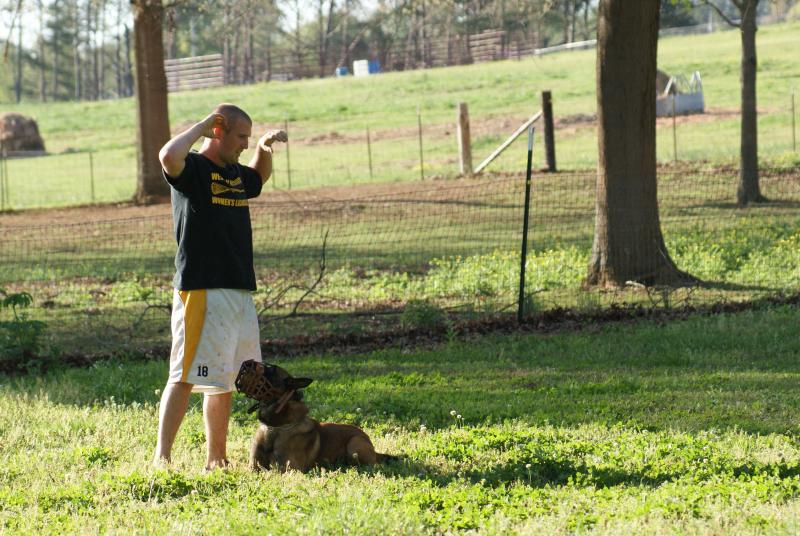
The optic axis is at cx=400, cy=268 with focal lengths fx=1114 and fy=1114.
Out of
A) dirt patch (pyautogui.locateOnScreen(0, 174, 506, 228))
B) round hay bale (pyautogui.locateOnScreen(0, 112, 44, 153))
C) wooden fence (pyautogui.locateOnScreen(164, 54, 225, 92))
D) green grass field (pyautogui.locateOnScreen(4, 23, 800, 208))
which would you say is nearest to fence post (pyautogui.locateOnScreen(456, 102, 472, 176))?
green grass field (pyautogui.locateOnScreen(4, 23, 800, 208))

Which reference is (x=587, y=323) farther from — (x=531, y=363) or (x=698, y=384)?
(x=698, y=384)

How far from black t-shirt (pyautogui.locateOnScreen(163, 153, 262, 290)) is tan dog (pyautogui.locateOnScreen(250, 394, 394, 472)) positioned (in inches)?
29.4

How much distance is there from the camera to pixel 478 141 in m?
33.0

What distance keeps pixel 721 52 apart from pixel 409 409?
49.4 m

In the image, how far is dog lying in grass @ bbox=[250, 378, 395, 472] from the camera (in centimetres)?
580

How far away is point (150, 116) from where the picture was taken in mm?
23938

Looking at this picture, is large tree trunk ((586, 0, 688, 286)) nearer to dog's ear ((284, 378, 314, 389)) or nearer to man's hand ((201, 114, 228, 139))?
dog's ear ((284, 378, 314, 389))

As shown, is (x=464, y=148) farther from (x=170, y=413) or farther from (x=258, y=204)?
(x=170, y=413)

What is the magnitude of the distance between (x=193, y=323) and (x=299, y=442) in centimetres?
85

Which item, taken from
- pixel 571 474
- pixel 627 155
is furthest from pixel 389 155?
pixel 571 474

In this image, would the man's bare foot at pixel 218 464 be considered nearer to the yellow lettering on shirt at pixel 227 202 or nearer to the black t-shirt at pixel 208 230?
the black t-shirt at pixel 208 230

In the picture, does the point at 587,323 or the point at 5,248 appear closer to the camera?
the point at 587,323

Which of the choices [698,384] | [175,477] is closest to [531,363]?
[698,384]

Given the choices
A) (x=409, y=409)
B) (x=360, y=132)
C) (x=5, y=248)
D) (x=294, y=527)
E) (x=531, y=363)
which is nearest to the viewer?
(x=294, y=527)
